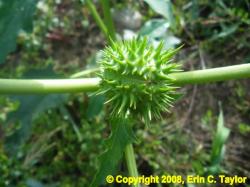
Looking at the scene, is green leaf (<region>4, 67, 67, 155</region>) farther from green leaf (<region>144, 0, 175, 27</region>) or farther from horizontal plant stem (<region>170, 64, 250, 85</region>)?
horizontal plant stem (<region>170, 64, 250, 85</region>)

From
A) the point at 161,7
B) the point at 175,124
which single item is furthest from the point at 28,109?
the point at 175,124

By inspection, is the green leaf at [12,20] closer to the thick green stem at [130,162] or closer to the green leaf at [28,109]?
the green leaf at [28,109]

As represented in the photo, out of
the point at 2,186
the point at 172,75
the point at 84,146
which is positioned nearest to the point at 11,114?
the point at 2,186

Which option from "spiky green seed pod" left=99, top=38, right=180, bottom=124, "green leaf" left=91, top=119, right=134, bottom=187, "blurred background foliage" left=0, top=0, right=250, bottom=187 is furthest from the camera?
"blurred background foliage" left=0, top=0, right=250, bottom=187

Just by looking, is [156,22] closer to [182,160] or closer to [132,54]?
[182,160]

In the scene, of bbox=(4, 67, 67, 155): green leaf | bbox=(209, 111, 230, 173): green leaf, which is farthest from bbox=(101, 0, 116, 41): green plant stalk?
bbox=(209, 111, 230, 173): green leaf

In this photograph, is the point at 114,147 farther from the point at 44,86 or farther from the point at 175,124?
the point at 175,124
